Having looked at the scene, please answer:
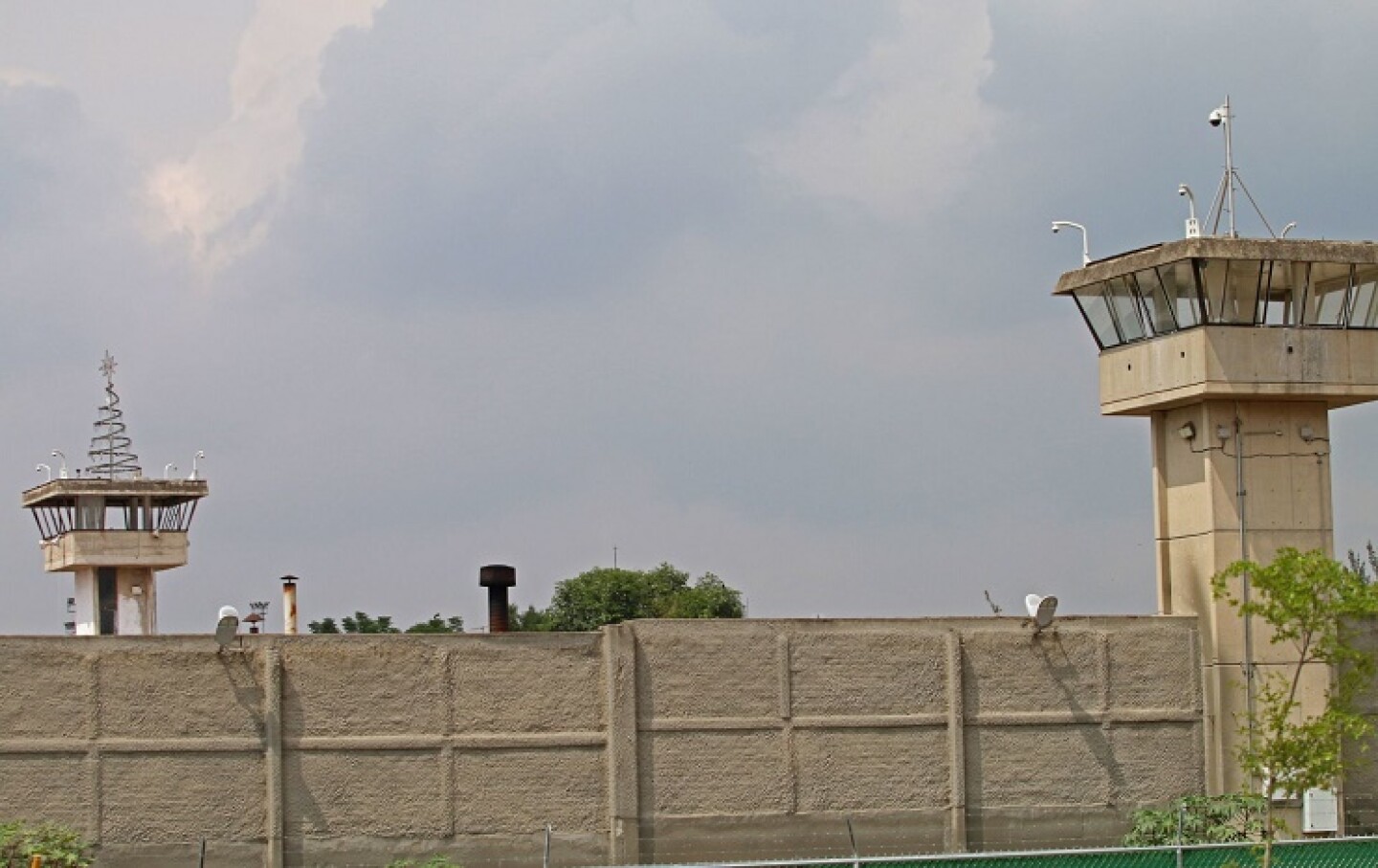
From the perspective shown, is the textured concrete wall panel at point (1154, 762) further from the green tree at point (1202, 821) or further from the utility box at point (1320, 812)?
the utility box at point (1320, 812)

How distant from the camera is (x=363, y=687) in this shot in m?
26.9

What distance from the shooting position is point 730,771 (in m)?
28.0

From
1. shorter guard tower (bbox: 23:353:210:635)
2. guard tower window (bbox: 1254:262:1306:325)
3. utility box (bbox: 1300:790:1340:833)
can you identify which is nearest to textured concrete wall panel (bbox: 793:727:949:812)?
utility box (bbox: 1300:790:1340:833)

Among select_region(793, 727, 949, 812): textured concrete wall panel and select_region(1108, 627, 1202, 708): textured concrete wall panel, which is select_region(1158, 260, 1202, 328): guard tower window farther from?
select_region(793, 727, 949, 812): textured concrete wall panel

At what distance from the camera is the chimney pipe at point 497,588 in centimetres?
3030

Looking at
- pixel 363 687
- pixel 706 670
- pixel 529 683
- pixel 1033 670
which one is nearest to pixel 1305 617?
pixel 1033 670

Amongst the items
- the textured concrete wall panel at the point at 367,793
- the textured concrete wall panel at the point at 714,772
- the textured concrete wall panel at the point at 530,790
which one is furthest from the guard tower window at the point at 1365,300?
the textured concrete wall panel at the point at 367,793

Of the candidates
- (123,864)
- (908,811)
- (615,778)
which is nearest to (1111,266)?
(908,811)

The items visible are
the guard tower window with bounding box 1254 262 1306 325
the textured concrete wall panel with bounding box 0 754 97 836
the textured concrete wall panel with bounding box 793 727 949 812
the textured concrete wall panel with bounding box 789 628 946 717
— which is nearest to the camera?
the textured concrete wall panel with bounding box 0 754 97 836

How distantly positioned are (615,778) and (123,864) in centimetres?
606

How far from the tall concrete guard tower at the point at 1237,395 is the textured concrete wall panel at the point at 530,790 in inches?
348

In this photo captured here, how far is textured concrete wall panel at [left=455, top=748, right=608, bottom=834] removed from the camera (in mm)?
27188

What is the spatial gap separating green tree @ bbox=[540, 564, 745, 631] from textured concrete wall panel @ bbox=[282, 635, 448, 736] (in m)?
79.4

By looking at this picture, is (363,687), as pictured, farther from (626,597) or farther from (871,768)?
(626,597)
